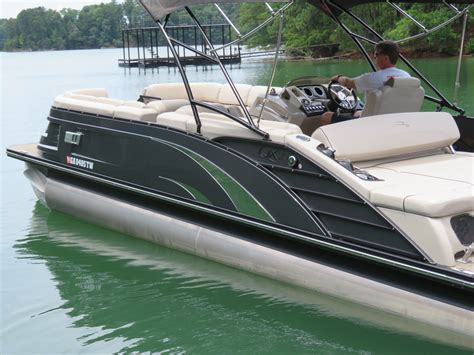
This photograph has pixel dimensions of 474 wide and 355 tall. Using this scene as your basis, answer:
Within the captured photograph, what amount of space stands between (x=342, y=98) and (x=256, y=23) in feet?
68.9

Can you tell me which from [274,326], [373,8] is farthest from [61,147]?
[373,8]

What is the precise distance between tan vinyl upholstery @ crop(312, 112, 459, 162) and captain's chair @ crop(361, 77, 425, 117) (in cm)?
33

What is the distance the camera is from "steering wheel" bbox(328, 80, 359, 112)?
19.9 feet

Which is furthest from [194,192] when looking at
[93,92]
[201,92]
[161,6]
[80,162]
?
[201,92]

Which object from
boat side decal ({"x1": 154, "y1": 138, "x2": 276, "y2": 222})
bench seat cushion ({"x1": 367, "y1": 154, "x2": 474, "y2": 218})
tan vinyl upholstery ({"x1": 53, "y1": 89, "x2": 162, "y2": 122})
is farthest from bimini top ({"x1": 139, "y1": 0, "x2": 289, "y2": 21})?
bench seat cushion ({"x1": 367, "y1": 154, "x2": 474, "y2": 218})

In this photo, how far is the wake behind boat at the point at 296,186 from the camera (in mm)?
3951

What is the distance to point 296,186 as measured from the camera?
15.1 feet

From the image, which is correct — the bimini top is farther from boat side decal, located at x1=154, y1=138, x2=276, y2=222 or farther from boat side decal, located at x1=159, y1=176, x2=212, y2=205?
boat side decal, located at x1=159, y1=176, x2=212, y2=205

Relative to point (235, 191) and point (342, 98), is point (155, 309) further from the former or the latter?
point (342, 98)

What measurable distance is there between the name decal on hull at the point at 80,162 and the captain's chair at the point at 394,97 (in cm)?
253

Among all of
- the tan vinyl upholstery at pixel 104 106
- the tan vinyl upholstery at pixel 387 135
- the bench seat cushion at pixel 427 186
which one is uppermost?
the tan vinyl upholstery at pixel 104 106

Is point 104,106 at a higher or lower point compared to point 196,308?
higher

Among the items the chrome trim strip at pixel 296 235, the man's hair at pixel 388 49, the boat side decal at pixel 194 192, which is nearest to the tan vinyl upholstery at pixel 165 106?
the chrome trim strip at pixel 296 235

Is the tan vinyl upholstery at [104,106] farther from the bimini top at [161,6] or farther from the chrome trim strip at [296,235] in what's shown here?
the bimini top at [161,6]
